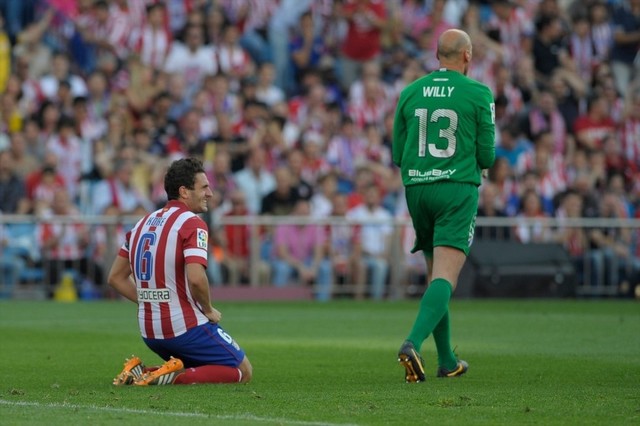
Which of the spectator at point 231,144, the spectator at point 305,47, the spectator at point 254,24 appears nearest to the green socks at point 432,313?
the spectator at point 231,144

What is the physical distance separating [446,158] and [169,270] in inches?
81.0

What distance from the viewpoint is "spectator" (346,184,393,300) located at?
22172 mm

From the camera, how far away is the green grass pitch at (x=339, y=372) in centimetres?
761

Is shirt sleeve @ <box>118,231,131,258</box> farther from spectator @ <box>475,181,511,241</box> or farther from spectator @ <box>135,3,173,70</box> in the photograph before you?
spectator @ <box>135,3,173,70</box>

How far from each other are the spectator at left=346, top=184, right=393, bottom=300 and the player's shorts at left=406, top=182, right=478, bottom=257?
39.8ft

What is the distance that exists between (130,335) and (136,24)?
10.4 m

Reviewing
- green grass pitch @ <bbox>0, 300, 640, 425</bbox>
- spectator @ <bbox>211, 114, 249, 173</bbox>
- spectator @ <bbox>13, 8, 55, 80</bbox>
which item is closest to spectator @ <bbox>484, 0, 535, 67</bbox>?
spectator @ <bbox>211, 114, 249, 173</bbox>

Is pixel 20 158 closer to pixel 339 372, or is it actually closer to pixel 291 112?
pixel 291 112

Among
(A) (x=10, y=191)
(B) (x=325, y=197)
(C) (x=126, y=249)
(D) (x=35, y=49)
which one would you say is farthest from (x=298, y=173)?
(C) (x=126, y=249)

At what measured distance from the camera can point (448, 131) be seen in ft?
32.5

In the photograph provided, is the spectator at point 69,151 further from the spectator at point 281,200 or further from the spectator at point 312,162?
the spectator at point 312,162

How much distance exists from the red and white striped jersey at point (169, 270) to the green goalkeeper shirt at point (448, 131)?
1624mm

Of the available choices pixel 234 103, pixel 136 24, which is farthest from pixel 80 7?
pixel 234 103

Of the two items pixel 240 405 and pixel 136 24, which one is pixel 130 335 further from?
pixel 136 24
